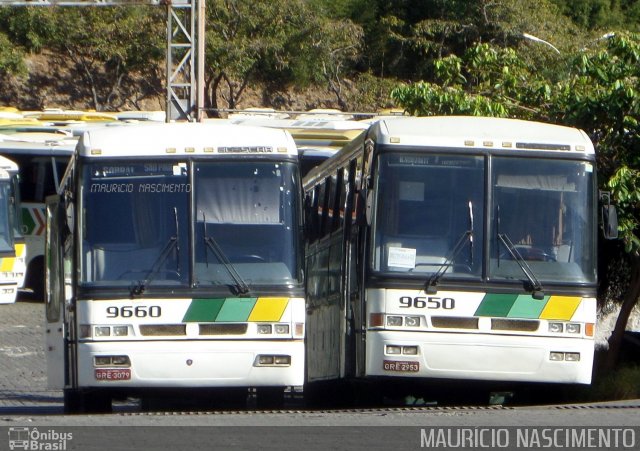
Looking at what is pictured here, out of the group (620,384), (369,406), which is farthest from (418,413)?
(620,384)

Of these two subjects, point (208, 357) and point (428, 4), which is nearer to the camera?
point (208, 357)

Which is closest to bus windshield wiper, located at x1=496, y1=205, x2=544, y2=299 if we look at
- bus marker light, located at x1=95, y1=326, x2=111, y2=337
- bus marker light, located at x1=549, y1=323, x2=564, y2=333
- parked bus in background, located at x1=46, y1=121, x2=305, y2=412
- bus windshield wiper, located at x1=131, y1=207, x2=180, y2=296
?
bus marker light, located at x1=549, y1=323, x2=564, y2=333

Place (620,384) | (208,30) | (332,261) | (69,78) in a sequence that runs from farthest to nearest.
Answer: (69,78)
(208,30)
(620,384)
(332,261)

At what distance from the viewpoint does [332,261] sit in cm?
1206

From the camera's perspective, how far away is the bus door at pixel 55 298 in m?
10.5

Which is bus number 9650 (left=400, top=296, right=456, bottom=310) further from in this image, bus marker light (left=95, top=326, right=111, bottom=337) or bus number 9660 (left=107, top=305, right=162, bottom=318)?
bus marker light (left=95, top=326, right=111, bottom=337)

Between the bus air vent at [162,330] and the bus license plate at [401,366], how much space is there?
181 centimetres

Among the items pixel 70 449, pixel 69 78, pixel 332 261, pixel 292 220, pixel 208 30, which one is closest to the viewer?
pixel 70 449

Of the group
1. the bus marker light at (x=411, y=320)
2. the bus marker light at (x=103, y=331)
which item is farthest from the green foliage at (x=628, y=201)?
the bus marker light at (x=103, y=331)

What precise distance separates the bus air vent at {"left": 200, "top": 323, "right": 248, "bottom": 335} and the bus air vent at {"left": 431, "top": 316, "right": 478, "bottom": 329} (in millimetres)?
1707

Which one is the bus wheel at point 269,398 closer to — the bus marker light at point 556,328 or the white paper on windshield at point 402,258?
the white paper on windshield at point 402,258

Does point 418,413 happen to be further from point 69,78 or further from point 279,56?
point 69,78

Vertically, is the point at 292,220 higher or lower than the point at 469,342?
higher

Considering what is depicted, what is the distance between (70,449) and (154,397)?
3.04 metres
